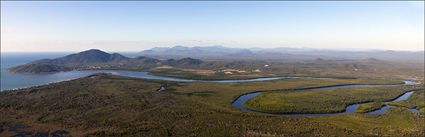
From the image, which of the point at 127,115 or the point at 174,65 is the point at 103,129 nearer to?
the point at 127,115

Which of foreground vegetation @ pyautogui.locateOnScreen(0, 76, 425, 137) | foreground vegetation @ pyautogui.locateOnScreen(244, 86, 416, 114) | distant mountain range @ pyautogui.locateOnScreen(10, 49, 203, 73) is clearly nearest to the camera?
foreground vegetation @ pyautogui.locateOnScreen(0, 76, 425, 137)

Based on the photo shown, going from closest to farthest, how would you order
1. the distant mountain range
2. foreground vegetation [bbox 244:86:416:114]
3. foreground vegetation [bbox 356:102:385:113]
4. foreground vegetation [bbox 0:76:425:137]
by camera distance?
foreground vegetation [bbox 0:76:425:137] → foreground vegetation [bbox 356:102:385:113] → foreground vegetation [bbox 244:86:416:114] → the distant mountain range

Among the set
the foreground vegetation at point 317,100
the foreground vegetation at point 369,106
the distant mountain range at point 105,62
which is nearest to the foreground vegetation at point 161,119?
the foreground vegetation at point 369,106

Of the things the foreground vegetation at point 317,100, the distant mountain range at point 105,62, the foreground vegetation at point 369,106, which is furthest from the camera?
the distant mountain range at point 105,62

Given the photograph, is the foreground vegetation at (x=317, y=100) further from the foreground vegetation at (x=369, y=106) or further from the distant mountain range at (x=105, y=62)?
the distant mountain range at (x=105, y=62)

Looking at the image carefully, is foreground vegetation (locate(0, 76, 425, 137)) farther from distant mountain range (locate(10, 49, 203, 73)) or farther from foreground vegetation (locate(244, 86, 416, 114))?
distant mountain range (locate(10, 49, 203, 73))

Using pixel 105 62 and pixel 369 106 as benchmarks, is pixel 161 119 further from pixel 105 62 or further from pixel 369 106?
pixel 105 62

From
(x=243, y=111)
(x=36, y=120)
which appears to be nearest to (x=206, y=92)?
(x=243, y=111)

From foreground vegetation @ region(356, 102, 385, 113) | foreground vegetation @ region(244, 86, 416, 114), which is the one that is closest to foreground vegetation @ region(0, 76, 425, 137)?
foreground vegetation @ region(356, 102, 385, 113)

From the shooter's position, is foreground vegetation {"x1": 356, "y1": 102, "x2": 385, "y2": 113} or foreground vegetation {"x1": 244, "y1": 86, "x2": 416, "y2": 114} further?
foreground vegetation {"x1": 244, "y1": 86, "x2": 416, "y2": 114}
